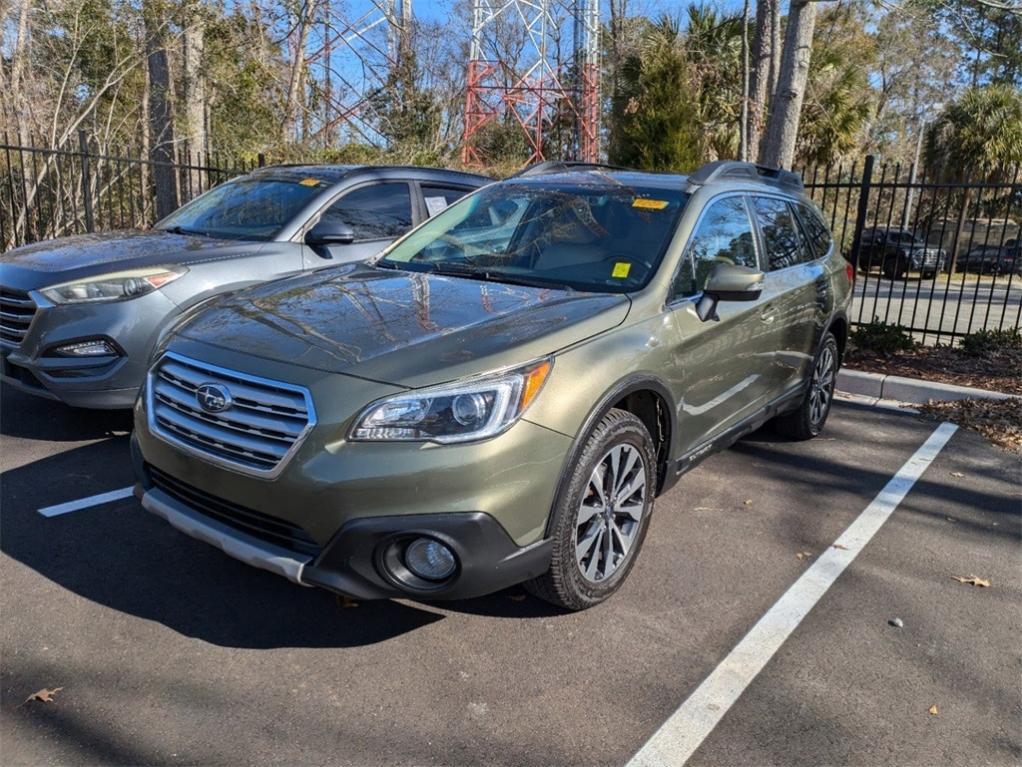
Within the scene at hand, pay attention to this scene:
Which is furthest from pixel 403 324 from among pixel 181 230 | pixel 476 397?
pixel 181 230

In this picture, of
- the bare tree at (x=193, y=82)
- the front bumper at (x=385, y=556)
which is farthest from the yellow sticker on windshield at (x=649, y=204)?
the bare tree at (x=193, y=82)

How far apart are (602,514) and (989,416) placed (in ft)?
14.7

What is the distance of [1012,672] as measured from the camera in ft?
9.90

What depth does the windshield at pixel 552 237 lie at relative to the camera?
12.3ft

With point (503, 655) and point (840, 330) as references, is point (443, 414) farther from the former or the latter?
point (840, 330)

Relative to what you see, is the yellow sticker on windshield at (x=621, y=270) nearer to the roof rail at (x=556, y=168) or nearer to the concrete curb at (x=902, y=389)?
the roof rail at (x=556, y=168)

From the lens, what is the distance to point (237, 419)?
110 inches

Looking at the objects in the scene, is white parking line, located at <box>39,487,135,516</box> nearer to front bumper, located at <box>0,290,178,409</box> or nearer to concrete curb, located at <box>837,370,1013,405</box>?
front bumper, located at <box>0,290,178,409</box>

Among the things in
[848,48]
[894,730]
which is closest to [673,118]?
[894,730]

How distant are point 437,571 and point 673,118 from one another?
42.5 feet

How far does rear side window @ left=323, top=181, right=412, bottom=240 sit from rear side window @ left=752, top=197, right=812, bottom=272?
2.71 m

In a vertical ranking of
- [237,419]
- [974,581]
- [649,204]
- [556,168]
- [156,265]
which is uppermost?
[556,168]

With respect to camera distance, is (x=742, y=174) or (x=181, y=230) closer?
(x=742, y=174)

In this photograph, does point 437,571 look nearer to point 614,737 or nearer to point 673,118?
point 614,737
